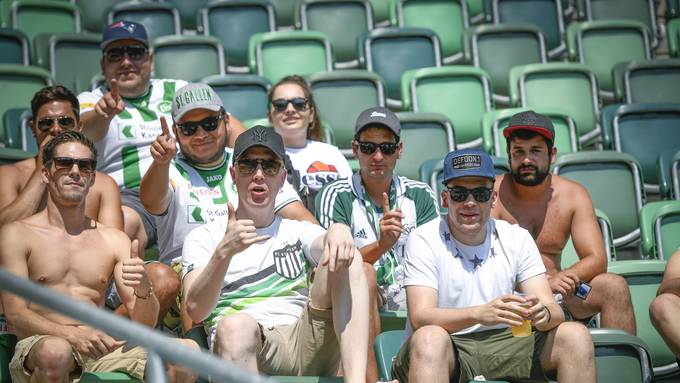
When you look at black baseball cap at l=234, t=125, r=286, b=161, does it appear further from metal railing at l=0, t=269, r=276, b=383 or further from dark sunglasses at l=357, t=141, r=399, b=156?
metal railing at l=0, t=269, r=276, b=383

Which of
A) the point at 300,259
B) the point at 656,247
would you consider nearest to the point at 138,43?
the point at 300,259

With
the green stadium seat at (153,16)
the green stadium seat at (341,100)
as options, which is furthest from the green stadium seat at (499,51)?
the green stadium seat at (153,16)

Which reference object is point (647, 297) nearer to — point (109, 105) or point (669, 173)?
point (669, 173)

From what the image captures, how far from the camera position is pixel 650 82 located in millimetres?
8281

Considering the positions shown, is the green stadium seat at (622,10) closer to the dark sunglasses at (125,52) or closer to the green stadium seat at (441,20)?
the green stadium seat at (441,20)

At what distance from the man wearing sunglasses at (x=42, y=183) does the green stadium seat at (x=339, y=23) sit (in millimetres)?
3714

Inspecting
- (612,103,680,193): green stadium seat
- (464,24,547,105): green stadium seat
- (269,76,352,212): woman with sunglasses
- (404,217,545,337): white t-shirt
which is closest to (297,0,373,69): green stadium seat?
(464,24,547,105): green stadium seat

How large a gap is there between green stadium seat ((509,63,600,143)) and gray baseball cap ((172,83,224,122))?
3254 millimetres

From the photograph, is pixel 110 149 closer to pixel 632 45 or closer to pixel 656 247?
pixel 656 247

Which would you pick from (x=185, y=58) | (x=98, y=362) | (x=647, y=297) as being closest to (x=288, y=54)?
(x=185, y=58)

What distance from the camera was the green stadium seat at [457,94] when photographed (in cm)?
783

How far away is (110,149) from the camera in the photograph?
6.05m

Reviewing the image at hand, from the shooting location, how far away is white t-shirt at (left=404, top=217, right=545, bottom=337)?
457cm

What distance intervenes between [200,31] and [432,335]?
16.9 ft
